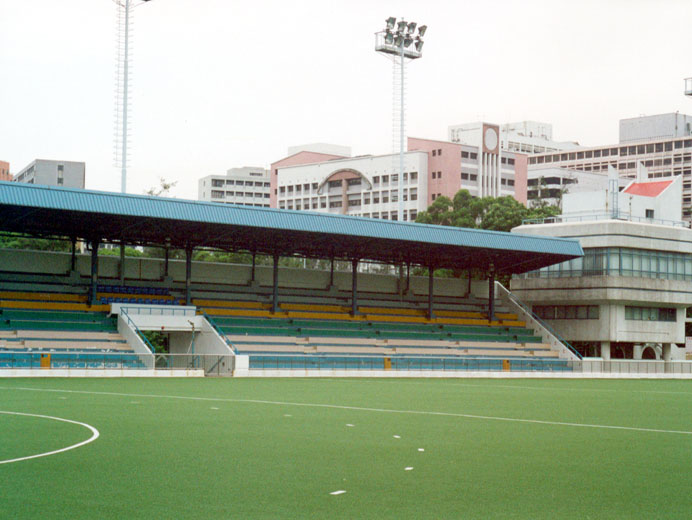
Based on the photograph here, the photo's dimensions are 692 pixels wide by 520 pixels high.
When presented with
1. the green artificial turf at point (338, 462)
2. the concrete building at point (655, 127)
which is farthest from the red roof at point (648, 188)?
the concrete building at point (655, 127)

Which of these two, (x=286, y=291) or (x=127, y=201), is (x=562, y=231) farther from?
(x=127, y=201)

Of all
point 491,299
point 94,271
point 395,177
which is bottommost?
point 491,299

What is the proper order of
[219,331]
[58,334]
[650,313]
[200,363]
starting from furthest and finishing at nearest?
[650,313], [219,331], [58,334], [200,363]

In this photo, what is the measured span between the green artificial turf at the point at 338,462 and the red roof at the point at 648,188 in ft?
165

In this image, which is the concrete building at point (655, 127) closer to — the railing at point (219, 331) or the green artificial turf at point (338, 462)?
the railing at point (219, 331)

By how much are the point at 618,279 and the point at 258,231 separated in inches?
1069

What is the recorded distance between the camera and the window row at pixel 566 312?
225 feet

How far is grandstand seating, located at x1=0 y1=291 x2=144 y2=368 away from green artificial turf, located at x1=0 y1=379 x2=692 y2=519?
15776 mm

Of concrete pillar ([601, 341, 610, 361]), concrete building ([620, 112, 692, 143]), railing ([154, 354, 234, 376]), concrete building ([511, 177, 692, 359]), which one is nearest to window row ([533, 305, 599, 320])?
concrete building ([511, 177, 692, 359])

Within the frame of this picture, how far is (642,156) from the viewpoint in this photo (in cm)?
17962

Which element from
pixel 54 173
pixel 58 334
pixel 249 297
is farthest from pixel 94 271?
pixel 54 173

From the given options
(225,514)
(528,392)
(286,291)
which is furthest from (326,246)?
(225,514)

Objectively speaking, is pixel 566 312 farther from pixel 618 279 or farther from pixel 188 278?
pixel 188 278

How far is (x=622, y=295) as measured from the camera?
66.7m
